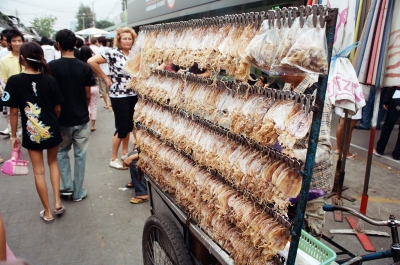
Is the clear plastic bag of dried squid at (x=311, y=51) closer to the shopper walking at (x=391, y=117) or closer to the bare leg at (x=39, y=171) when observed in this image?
the bare leg at (x=39, y=171)

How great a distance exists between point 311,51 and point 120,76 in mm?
3775

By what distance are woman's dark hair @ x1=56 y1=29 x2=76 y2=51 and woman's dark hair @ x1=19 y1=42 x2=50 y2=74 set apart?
0.48 metres

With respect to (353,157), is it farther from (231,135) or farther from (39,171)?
(39,171)

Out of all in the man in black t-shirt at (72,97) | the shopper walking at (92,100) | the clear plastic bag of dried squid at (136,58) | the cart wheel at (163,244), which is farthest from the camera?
the shopper walking at (92,100)

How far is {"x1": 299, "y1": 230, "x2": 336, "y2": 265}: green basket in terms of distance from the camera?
1662 mm

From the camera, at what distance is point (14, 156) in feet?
11.5

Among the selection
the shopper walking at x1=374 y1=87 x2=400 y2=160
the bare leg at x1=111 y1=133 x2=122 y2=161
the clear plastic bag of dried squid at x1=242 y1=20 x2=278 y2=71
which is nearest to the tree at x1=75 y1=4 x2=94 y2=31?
the bare leg at x1=111 y1=133 x2=122 y2=161

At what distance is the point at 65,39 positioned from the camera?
3676 mm

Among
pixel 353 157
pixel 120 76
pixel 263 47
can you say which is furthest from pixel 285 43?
pixel 353 157

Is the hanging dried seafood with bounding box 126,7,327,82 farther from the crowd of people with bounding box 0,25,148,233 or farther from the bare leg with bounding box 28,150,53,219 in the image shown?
the bare leg with bounding box 28,150,53,219

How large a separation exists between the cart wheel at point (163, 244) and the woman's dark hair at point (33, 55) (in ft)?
6.83

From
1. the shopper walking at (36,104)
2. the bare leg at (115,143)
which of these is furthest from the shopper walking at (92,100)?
the shopper walking at (36,104)

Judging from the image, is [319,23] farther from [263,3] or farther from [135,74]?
[263,3]

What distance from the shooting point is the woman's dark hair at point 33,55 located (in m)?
3.13
